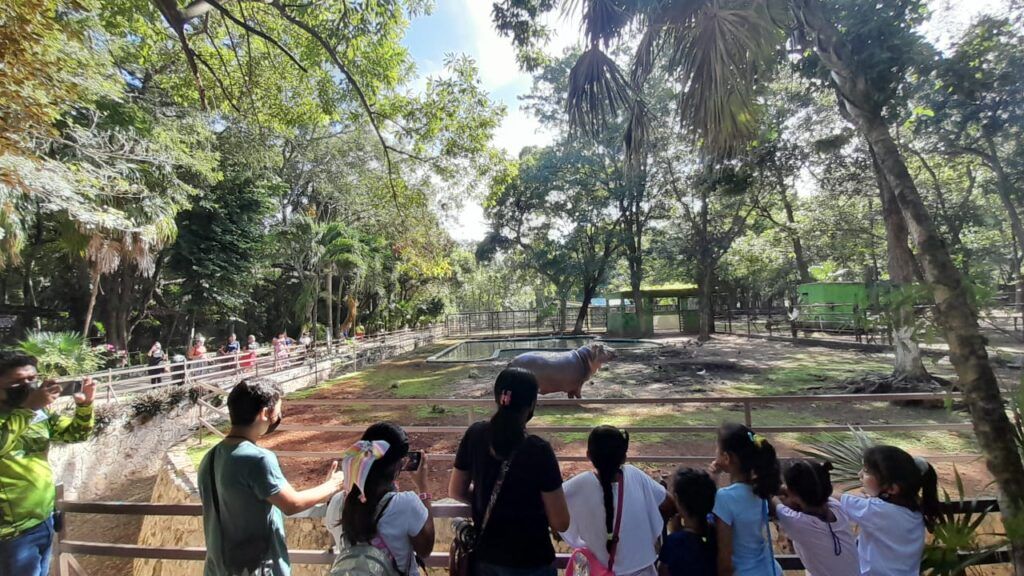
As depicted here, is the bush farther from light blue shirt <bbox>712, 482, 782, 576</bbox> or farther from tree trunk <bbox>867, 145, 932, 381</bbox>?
tree trunk <bbox>867, 145, 932, 381</bbox>

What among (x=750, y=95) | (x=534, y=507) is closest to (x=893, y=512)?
(x=534, y=507)

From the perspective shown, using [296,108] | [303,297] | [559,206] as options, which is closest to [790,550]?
[296,108]

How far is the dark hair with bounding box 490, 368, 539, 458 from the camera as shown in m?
1.44

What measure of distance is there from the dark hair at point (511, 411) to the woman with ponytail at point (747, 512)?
0.79 meters

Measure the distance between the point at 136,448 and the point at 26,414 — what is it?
27.1 feet

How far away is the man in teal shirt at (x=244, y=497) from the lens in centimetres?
148

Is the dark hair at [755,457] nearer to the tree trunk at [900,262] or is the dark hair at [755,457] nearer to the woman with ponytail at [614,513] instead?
the woman with ponytail at [614,513]

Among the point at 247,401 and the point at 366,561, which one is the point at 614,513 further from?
the point at 247,401

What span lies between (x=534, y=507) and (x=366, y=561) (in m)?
0.52

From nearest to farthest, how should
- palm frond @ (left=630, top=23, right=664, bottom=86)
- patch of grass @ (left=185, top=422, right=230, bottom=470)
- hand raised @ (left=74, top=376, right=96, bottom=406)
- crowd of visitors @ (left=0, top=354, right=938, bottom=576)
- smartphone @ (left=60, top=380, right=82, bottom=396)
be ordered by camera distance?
crowd of visitors @ (left=0, top=354, right=938, bottom=576), hand raised @ (left=74, top=376, right=96, bottom=406), smartphone @ (left=60, top=380, right=82, bottom=396), palm frond @ (left=630, top=23, right=664, bottom=86), patch of grass @ (left=185, top=422, right=230, bottom=470)

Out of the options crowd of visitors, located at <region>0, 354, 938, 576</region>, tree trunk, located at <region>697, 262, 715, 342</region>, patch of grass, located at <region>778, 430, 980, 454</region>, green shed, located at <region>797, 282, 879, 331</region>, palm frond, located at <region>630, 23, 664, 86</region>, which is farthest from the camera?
tree trunk, located at <region>697, 262, 715, 342</region>

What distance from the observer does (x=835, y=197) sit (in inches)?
559

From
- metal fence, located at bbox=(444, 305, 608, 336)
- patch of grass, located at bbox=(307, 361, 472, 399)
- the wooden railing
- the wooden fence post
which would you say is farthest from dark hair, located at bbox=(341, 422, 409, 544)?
metal fence, located at bbox=(444, 305, 608, 336)

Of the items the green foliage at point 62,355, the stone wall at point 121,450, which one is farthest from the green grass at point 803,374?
the green foliage at point 62,355
